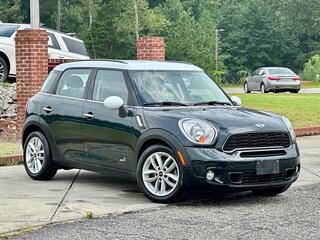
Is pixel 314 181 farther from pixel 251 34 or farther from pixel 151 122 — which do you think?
pixel 251 34

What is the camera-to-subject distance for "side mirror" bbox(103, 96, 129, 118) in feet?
29.0

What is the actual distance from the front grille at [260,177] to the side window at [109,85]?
5.86 ft

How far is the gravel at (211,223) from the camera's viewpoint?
22.1 ft

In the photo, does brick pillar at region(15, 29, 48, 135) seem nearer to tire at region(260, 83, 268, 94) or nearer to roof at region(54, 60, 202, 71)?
roof at region(54, 60, 202, 71)

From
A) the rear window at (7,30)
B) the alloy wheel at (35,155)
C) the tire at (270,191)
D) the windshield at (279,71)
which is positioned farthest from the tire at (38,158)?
the windshield at (279,71)

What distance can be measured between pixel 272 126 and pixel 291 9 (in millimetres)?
91405

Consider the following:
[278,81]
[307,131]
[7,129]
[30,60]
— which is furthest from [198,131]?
[278,81]

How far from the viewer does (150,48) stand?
16969mm

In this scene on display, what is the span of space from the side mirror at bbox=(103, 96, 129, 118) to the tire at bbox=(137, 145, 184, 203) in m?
0.60

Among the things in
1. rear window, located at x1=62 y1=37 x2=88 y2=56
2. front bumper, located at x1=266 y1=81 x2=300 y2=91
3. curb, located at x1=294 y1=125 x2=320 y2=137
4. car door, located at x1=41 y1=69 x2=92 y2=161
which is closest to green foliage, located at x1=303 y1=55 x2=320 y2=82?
front bumper, located at x1=266 y1=81 x2=300 y2=91

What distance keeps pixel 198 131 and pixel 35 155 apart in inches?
115

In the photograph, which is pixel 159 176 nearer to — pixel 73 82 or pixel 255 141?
pixel 255 141

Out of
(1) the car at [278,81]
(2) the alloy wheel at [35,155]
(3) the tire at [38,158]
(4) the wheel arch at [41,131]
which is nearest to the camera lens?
(4) the wheel arch at [41,131]

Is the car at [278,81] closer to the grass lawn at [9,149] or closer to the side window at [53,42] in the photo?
the side window at [53,42]
